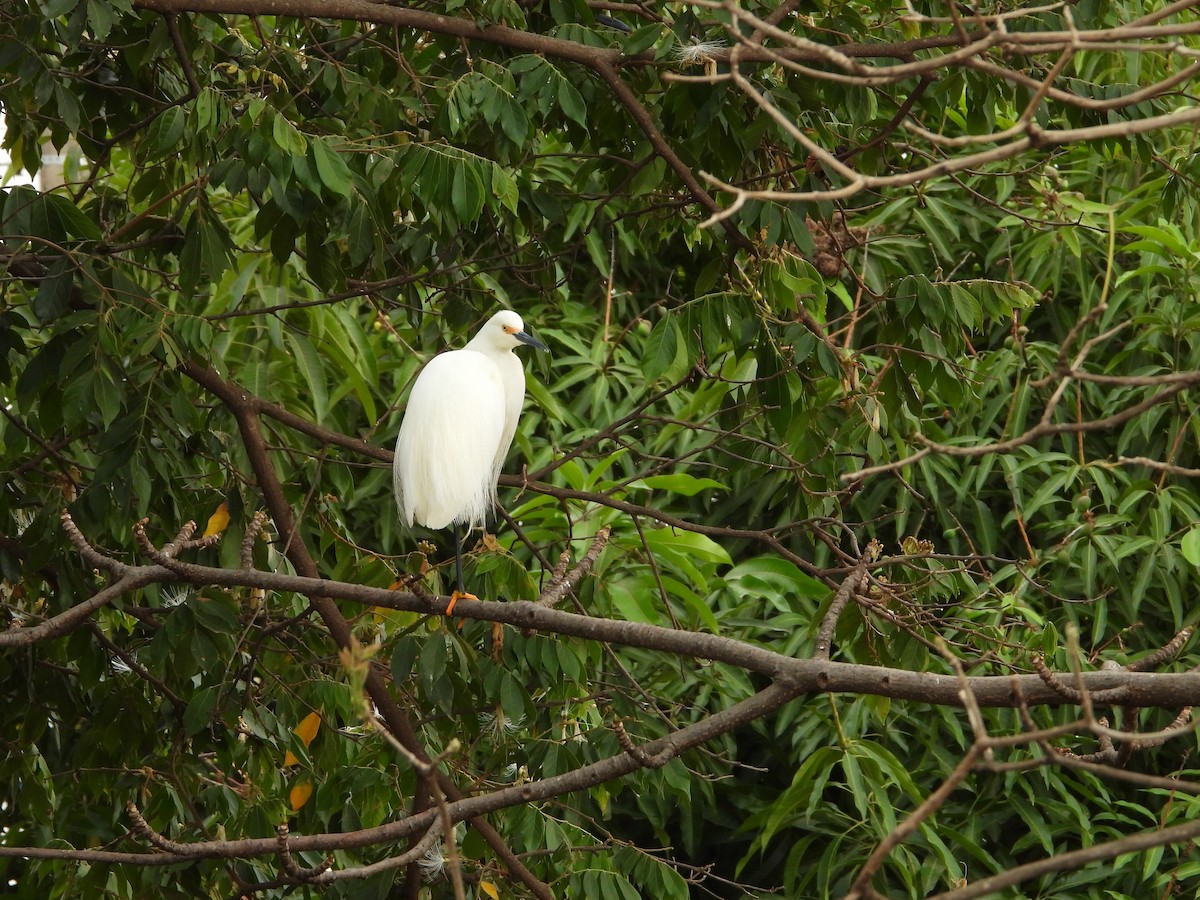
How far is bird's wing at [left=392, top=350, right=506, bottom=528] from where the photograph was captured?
290 centimetres

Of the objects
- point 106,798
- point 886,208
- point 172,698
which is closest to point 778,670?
point 172,698

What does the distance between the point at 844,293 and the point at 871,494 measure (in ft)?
1.85

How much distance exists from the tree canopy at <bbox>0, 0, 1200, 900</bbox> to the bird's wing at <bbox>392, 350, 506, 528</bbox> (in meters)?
0.12

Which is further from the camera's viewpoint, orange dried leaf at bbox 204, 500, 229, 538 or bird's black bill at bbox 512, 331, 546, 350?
bird's black bill at bbox 512, 331, 546, 350

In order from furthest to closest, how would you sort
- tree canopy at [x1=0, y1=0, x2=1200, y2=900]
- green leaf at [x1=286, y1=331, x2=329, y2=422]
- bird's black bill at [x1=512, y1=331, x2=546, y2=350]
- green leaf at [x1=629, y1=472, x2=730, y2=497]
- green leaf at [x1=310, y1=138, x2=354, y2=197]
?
green leaf at [x1=286, y1=331, x2=329, y2=422] < green leaf at [x1=629, y1=472, x2=730, y2=497] < bird's black bill at [x1=512, y1=331, x2=546, y2=350] < tree canopy at [x1=0, y1=0, x2=1200, y2=900] < green leaf at [x1=310, y1=138, x2=354, y2=197]

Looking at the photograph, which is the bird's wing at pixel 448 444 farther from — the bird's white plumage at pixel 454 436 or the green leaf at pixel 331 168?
the green leaf at pixel 331 168

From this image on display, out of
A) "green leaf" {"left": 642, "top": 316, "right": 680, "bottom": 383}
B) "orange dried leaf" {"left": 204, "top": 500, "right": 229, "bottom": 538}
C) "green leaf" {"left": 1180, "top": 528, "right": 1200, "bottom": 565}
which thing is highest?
"green leaf" {"left": 642, "top": 316, "right": 680, "bottom": 383}

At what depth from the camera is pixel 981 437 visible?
12.2 ft

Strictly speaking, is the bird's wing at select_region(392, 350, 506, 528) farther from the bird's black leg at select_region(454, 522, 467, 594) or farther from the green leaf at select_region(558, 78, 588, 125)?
the green leaf at select_region(558, 78, 588, 125)

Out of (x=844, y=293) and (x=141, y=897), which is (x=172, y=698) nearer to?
(x=141, y=897)

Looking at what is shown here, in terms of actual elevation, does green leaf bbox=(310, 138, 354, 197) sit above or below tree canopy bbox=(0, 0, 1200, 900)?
above

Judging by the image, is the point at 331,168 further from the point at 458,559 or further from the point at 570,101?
the point at 458,559

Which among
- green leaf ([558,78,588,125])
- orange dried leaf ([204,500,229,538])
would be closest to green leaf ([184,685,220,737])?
orange dried leaf ([204,500,229,538])

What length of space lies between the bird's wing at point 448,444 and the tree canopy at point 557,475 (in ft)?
0.40
